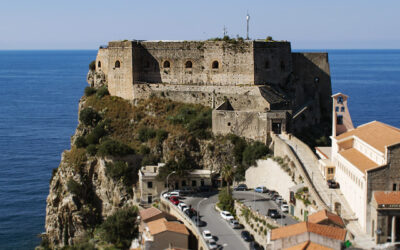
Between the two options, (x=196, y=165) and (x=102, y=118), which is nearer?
(x=196, y=165)

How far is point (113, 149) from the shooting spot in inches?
2173

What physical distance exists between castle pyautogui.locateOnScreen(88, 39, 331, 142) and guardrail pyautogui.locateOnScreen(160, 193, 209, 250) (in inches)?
367

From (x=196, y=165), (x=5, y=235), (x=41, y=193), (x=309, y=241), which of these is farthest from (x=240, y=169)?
(x=41, y=193)

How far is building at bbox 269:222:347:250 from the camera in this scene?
33.4 meters

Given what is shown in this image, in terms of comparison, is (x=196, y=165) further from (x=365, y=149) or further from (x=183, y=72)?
(x=365, y=149)

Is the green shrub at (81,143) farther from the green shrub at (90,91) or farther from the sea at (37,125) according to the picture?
the sea at (37,125)

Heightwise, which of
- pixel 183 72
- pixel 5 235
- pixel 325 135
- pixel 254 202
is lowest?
pixel 5 235

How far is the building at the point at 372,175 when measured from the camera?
1368 inches

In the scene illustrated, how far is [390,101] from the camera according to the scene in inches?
4820

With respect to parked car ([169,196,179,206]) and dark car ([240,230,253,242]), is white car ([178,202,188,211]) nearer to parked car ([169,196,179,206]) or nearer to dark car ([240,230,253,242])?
parked car ([169,196,179,206])

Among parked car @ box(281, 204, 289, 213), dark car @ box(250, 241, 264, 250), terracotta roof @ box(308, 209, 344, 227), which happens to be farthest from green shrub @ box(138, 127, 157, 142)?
terracotta roof @ box(308, 209, 344, 227)

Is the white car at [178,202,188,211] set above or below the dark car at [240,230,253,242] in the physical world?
above

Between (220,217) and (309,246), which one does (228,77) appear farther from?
(309,246)

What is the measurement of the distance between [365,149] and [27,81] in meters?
156
